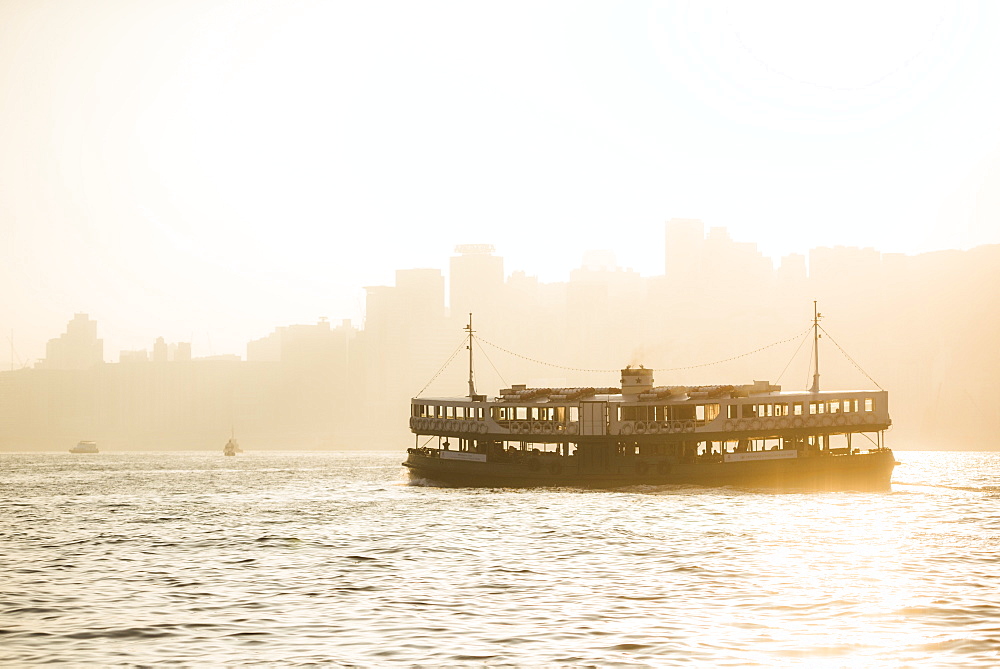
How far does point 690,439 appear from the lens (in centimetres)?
6819

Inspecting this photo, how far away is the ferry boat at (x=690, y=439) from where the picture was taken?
67812 millimetres

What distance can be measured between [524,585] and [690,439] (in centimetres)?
3725

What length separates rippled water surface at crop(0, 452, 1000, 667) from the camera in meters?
23.9

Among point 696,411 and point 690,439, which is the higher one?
point 696,411

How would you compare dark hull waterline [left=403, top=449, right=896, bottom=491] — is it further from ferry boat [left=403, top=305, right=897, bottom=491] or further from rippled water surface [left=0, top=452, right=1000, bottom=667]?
rippled water surface [left=0, top=452, right=1000, bottom=667]

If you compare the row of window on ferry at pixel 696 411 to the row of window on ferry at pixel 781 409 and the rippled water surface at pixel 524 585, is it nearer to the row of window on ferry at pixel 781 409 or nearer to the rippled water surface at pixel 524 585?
the row of window on ferry at pixel 781 409

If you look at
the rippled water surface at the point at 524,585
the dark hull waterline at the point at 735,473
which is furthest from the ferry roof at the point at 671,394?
the rippled water surface at the point at 524,585

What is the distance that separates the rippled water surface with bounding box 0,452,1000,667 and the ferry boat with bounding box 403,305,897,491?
629 cm

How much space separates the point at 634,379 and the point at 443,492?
51.3ft

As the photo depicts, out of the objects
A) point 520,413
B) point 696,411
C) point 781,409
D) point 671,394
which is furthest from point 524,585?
point 520,413

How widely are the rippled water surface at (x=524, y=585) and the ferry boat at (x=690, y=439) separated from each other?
20.7 feet

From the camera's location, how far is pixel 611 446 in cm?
6938

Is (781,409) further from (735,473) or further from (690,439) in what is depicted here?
(690,439)

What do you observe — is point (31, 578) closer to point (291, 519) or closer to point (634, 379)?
point (291, 519)
